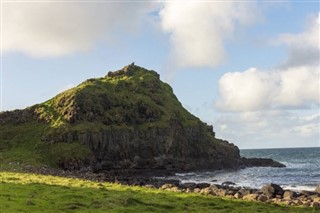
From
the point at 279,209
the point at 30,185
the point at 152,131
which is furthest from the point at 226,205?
the point at 152,131

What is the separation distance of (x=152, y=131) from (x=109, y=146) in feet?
65.5

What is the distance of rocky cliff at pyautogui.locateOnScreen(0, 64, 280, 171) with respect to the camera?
5335 inches

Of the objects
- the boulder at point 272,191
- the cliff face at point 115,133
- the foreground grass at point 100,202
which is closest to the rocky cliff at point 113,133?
the cliff face at point 115,133

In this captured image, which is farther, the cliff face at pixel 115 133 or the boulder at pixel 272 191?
the cliff face at pixel 115 133

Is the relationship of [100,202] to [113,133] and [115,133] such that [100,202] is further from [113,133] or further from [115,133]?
[115,133]

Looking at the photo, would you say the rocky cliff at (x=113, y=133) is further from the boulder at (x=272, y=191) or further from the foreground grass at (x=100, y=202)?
the foreground grass at (x=100, y=202)

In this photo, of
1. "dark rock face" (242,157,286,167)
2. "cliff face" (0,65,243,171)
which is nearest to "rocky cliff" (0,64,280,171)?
"cliff face" (0,65,243,171)

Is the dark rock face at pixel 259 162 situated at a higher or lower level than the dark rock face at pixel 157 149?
lower

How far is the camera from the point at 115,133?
14950 centimetres

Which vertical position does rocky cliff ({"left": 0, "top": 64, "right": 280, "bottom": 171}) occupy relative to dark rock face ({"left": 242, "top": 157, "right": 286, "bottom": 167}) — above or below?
above

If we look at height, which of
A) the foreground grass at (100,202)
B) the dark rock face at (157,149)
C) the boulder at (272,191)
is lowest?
the boulder at (272,191)

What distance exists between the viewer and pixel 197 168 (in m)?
151

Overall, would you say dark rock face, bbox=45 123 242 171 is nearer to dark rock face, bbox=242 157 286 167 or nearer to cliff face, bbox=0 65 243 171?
cliff face, bbox=0 65 243 171

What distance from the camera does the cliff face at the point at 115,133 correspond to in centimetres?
13625
